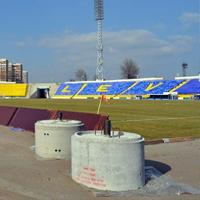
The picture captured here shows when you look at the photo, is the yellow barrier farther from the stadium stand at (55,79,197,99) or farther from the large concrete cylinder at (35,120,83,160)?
the large concrete cylinder at (35,120,83,160)

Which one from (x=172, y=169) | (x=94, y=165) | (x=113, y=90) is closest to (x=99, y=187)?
(x=94, y=165)

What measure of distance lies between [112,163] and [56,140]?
13.0 ft

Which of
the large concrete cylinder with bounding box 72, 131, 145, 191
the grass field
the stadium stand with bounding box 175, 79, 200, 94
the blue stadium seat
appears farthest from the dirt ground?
the blue stadium seat

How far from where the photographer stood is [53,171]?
385 inches

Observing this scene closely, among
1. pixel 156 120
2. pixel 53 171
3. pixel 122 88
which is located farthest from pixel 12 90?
pixel 53 171

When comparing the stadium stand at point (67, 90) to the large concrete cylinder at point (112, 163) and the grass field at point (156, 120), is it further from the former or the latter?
the large concrete cylinder at point (112, 163)

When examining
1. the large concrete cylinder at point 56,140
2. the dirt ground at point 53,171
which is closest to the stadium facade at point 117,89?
the dirt ground at point 53,171

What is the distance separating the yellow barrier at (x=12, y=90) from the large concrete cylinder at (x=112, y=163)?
12576 cm

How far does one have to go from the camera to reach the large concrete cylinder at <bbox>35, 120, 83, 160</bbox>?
11.7 m

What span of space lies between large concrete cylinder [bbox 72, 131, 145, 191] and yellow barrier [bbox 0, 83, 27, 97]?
125764 millimetres

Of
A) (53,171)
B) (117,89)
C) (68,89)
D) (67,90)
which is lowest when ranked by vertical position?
(53,171)

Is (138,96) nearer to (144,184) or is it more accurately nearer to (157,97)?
(157,97)

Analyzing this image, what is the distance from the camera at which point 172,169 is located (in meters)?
10.4

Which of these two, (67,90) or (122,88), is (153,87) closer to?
(122,88)
